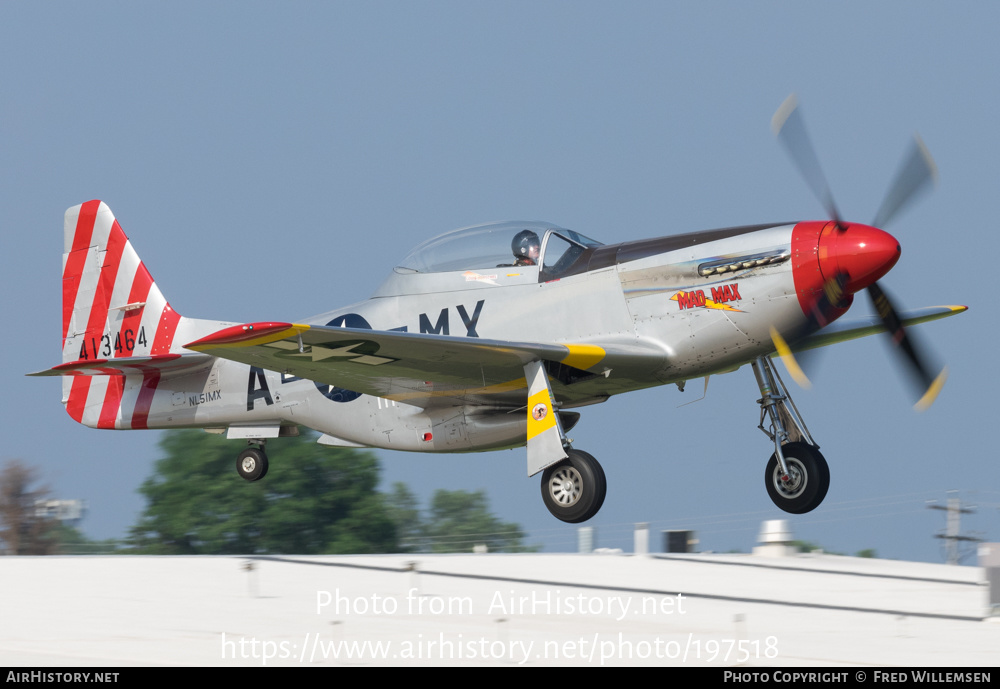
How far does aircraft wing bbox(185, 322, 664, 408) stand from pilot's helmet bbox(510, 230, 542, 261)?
1.17 m

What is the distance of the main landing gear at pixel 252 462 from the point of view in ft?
45.9

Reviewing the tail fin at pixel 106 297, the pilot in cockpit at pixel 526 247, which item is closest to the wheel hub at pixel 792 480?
the pilot in cockpit at pixel 526 247

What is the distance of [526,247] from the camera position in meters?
11.8

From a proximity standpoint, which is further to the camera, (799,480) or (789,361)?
(799,480)

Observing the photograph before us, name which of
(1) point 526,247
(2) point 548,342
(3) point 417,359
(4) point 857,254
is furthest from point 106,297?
(4) point 857,254

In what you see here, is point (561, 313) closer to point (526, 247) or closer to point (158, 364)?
point (526, 247)

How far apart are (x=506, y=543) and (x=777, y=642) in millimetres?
43083

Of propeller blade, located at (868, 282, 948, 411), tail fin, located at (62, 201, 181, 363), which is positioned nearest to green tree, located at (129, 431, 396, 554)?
tail fin, located at (62, 201, 181, 363)

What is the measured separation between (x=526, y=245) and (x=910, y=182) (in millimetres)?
3842

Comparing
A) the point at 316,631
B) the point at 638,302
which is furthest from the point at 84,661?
the point at 638,302

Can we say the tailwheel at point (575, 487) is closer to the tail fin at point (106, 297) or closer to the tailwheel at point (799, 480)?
the tailwheel at point (799, 480)

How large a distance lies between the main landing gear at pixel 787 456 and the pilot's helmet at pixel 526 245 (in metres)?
2.58

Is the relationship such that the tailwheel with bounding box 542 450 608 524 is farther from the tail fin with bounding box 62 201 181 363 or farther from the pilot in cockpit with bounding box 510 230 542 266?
the tail fin with bounding box 62 201 181 363

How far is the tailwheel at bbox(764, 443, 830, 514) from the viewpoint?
11.7 meters
